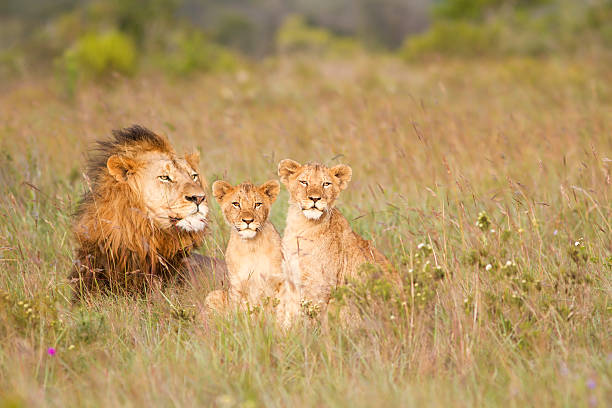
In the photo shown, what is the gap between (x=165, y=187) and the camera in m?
4.44

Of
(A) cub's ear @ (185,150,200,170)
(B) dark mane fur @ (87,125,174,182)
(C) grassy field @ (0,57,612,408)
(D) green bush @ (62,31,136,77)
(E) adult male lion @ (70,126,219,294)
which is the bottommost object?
(C) grassy field @ (0,57,612,408)

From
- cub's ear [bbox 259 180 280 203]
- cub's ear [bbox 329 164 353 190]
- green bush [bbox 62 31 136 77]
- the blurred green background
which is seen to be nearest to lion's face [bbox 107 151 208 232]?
cub's ear [bbox 259 180 280 203]

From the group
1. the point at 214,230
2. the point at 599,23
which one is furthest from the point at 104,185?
the point at 599,23

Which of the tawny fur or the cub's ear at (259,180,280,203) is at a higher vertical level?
the cub's ear at (259,180,280,203)

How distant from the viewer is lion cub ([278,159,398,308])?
4297 millimetres

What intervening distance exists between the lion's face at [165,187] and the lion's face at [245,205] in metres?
0.15

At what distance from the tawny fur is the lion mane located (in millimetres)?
439

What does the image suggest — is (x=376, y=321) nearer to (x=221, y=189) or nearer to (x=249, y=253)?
(x=249, y=253)

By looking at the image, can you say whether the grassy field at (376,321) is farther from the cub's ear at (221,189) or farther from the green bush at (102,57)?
the green bush at (102,57)

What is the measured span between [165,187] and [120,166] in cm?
34

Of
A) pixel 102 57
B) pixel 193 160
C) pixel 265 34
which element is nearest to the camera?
pixel 193 160

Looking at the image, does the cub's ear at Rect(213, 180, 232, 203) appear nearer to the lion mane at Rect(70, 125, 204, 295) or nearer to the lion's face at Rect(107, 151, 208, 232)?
the lion's face at Rect(107, 151, 208, 232)

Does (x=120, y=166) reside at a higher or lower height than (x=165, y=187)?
higher

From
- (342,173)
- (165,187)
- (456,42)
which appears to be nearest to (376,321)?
(342,173)
